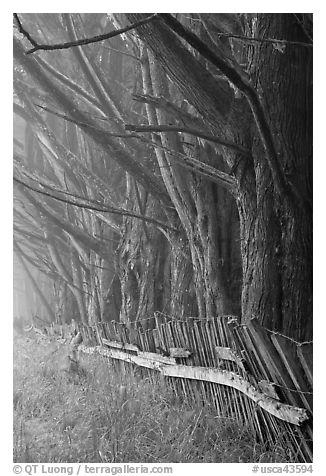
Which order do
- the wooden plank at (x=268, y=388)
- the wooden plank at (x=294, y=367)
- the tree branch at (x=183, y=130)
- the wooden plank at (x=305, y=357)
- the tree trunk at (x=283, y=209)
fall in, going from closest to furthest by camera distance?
the wooden plank at (x=305, y=357) → the wooden plank at (x=294, y=367) → the wooden plank at (x=268, y=388) → the tree branch at (x=183, y=130) → the tree trunk at (x=283, y=209)

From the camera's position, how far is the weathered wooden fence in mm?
2508

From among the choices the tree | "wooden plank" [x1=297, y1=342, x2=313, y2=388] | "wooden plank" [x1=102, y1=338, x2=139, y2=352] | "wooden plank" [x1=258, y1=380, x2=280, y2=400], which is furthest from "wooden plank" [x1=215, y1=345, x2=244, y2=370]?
"wooden plank" [x1=102, y1=338, x2=139, y2=352]

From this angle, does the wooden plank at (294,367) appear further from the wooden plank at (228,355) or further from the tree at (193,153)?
the tree at (193,153)

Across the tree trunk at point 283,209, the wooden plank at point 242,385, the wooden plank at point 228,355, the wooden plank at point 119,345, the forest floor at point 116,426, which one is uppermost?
the tree trunk at point 283,209

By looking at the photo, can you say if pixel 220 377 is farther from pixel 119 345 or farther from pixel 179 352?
pixel 119 345

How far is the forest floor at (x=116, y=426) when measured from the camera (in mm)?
2811

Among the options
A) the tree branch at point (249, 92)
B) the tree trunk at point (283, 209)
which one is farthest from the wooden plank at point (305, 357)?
the tree branch at point (249, 92)

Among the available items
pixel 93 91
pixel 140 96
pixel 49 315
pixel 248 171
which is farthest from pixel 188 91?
pixel 49 315

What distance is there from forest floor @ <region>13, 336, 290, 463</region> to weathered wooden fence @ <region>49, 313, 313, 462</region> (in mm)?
89

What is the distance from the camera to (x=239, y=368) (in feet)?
9.52

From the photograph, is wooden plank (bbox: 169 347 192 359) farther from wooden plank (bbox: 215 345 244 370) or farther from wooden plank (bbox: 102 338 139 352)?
wooden plank (bbox: 102 338 139 352)

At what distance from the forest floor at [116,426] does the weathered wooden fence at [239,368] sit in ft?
0.29

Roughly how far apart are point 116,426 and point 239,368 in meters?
0.71

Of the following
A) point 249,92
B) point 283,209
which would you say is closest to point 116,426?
point 283,209
